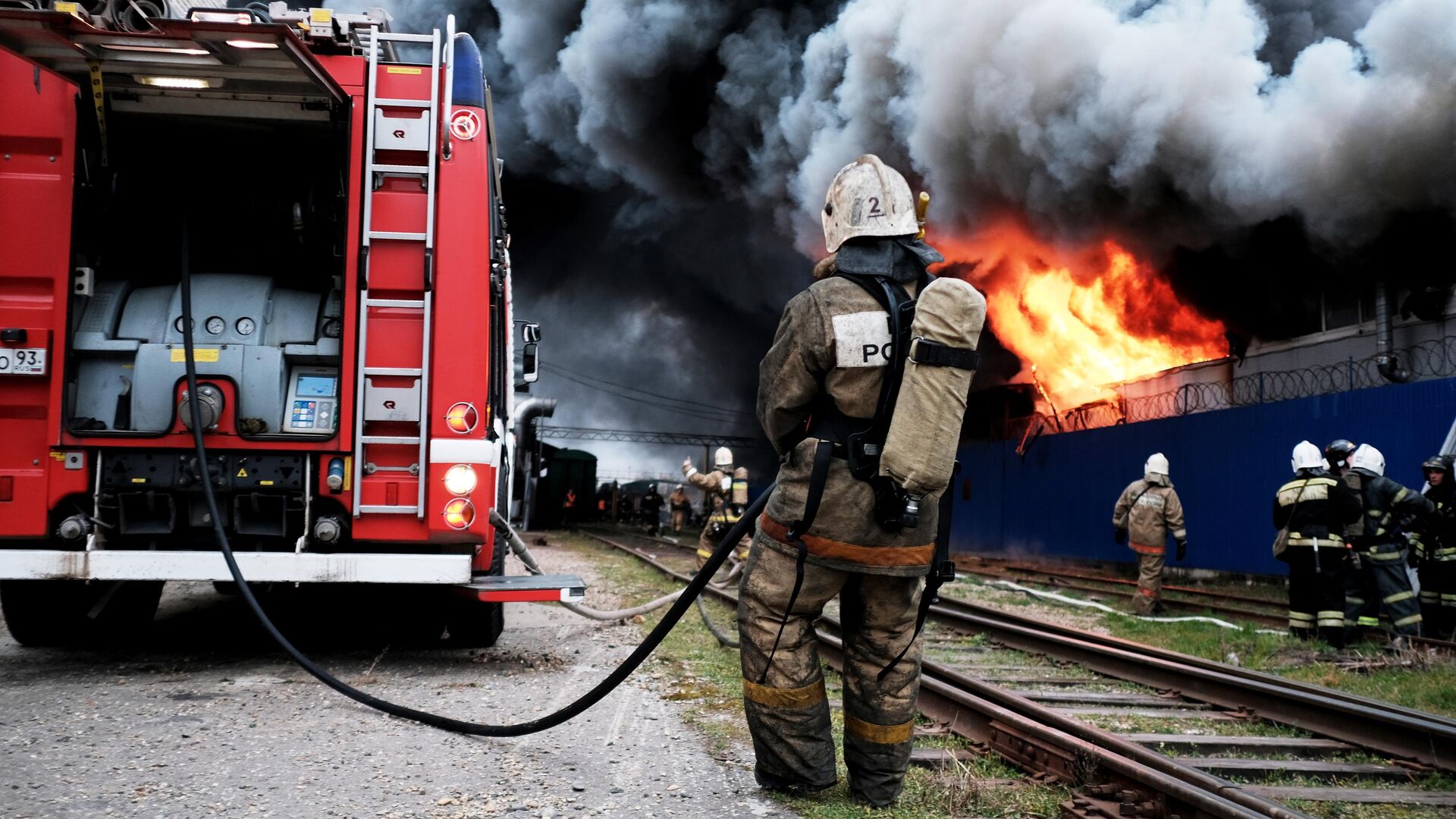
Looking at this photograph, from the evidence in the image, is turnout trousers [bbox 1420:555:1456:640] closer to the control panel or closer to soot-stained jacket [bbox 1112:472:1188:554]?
soot-stained jacket [bbox 1112:472:1188:554]

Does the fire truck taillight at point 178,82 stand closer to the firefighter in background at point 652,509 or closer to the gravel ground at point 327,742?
the gravel ground at point 327,742

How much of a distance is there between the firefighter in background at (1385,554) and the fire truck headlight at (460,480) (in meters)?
6.73

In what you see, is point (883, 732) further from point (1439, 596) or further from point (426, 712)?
point (1439, 596)

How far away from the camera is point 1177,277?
17438 mm

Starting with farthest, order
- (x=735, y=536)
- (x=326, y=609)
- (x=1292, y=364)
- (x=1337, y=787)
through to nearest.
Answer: (x=1292, y=364) → (x=326, y=609) → (x=1337, y=787) → (x=735, y=536)

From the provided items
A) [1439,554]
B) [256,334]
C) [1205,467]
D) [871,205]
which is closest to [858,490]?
[871,205]

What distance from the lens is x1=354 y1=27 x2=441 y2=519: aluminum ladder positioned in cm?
551

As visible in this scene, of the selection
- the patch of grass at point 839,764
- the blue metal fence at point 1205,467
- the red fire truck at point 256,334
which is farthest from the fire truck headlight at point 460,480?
the blue metal fence at point 1205,467

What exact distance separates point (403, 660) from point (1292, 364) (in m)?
15.6

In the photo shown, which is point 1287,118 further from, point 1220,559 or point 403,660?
→ point 403,660

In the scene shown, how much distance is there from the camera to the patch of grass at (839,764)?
3.55m

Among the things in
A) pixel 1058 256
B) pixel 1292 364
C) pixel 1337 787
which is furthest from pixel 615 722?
pixel 1292 364

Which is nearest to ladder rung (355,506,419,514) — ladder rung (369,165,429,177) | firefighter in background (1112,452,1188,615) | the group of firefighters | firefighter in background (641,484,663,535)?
ladder rung (369,165,429,177)

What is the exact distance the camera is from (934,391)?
3211 mm
